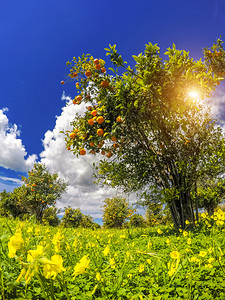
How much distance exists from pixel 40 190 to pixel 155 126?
59.9 feet

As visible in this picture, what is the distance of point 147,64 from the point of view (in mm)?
4129

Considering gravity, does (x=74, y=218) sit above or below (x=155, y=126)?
below

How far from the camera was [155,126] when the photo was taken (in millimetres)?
5375

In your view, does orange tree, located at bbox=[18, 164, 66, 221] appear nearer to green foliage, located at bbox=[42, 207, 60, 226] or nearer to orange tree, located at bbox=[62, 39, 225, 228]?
green foliage, located at bbox=[42, 207, 60, 226]

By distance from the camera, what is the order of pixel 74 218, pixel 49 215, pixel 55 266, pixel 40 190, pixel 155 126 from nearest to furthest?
1. pixel 55 266
2. pixel 155 126
3. pixel 40 190
4. pixel 74 218
5. pixel 49 215

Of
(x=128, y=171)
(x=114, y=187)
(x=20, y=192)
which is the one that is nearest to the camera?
(x=128, y=171)

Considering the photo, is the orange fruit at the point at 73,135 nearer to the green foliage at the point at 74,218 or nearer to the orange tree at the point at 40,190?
the orange tree at the point at 40,190

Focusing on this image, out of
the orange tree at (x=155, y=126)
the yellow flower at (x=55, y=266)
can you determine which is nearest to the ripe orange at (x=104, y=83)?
the orange tree at (x=155, y=126)

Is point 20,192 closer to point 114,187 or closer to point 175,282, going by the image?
point 114,187

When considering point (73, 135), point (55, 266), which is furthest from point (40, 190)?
point (55, 266)

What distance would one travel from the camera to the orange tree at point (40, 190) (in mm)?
19594

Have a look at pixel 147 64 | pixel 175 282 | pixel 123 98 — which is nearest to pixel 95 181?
pixel 123 98

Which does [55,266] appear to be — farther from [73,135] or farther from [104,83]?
[104,83]

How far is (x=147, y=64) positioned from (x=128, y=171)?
4281 millimetres
